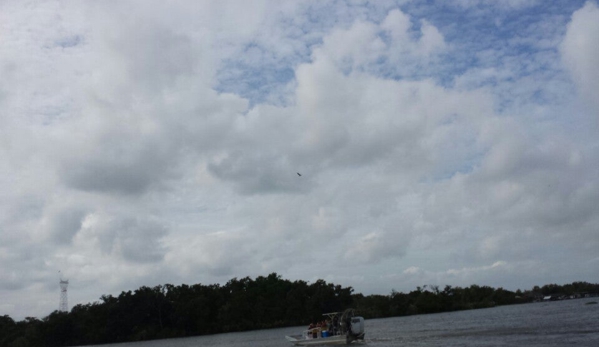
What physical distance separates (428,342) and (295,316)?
10055 centimetres

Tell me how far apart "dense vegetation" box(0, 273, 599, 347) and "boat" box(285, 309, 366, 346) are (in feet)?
265

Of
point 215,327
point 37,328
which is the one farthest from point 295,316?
point 37,328

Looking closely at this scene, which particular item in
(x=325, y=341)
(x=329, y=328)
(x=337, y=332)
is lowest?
(x=325, y=341)

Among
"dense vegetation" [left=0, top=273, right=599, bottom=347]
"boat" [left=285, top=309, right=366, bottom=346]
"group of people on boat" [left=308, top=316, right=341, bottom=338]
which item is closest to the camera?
"boat" [left=285, top=309, right=366, bottom=346]

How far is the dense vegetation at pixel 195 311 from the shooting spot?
453 feet

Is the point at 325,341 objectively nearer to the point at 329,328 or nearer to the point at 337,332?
the point at 337,332

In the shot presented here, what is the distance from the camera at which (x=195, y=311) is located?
142m

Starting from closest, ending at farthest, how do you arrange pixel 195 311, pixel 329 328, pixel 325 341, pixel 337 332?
pixel 325 341
pixel 337 332
pixel 329 328
pixel 195 311

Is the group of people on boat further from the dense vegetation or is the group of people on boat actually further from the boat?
the dense vegetation

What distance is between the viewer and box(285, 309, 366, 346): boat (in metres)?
61.3

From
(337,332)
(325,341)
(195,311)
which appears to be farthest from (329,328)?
(195,311)

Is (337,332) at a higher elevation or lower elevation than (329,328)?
lower

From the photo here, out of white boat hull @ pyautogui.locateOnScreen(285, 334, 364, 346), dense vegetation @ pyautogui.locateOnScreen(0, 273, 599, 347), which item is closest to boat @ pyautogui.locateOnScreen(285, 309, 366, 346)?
white boat hull @ pyautogui.locateOnScreen(285, 334, 364, 346)

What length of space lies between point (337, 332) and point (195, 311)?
86.3 metres
